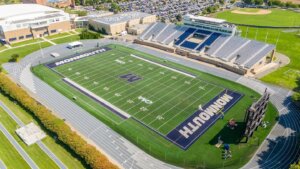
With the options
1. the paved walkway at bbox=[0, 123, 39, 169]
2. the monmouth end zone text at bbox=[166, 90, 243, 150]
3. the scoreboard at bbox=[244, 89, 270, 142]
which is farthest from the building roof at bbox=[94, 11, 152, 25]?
the scoreboard at bbox=[244, 89, 270, 142]

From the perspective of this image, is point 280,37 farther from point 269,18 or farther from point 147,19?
point 147,19

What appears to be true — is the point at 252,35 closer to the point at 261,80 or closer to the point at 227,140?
the point at 261,80

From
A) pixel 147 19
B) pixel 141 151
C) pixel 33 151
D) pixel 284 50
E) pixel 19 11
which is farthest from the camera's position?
pixel 147 19

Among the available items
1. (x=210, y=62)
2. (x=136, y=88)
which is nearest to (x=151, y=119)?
(x=136, y=88)

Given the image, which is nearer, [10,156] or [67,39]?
[10,156]

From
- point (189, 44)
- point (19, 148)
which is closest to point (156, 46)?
point (189, 44)

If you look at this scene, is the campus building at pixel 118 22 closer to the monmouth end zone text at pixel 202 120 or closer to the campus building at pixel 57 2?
the monmouth end zone text at pixel 202 120
